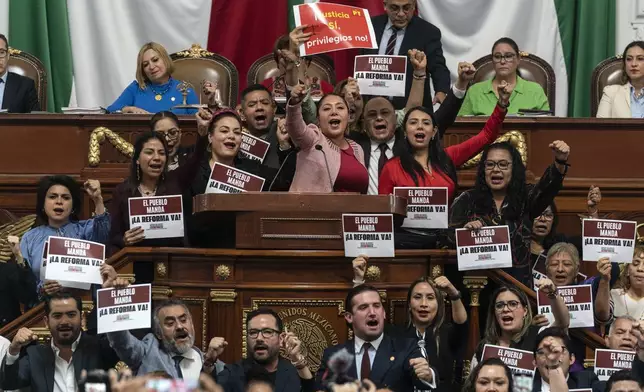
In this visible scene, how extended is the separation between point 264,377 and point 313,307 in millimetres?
817

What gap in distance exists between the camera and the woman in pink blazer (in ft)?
24.6

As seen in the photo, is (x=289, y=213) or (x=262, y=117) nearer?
(x=289, y=213)

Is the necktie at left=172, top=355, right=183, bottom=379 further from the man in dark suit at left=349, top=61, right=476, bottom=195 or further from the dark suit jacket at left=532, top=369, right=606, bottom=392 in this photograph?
the man in dark suit at left=349, top=61, right=476, bottom=195

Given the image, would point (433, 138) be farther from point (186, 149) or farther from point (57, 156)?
point (57, 156)

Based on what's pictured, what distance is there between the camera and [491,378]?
6363 millimetres

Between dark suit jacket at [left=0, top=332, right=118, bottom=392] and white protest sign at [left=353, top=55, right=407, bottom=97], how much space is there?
7.45 feet

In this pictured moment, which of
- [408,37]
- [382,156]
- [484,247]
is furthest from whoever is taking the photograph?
[408,37]

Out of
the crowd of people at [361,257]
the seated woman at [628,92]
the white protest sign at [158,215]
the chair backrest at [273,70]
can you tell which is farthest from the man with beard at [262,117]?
the seated woman at [628,92]

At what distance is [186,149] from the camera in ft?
27.2

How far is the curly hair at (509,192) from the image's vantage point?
303 inches

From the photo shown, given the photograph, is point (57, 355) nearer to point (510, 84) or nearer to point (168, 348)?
point (168, 348)

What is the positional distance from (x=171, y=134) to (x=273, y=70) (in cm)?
182

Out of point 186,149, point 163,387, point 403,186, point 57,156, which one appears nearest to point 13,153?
point 57,156

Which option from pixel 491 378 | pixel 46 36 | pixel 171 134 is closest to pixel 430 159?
pixel 171 134
